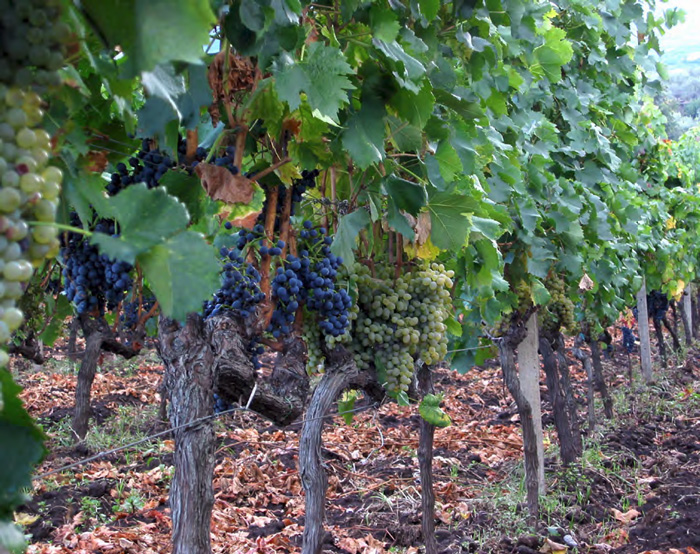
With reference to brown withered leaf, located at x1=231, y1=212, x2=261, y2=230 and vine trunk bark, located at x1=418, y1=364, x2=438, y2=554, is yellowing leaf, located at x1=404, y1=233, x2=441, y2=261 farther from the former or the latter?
vine trunk bark, located at x1=418, y1=364, x2=438, y2=554

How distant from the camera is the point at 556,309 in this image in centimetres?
607

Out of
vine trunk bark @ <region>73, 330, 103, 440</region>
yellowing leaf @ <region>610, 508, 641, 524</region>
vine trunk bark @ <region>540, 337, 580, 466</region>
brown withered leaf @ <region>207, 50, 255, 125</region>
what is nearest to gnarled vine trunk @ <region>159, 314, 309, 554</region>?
brown withered leaf @ <region>207, 50, 255, 125</region>

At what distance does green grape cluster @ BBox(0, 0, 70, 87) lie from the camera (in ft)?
2.22

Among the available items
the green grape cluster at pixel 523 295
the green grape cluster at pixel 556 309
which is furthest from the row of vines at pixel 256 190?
the green grape cluster at pixel 556 309

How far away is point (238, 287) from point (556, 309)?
442 centimetres

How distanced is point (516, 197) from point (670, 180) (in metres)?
7.38

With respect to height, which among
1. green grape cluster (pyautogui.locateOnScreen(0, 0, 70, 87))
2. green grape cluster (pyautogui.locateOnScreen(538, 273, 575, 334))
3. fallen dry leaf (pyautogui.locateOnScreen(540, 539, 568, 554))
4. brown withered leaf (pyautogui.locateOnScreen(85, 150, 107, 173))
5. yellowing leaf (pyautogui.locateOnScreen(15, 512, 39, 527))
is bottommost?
fallen dry leaf (pyautogui.locateOnScreen(540, 539, 568, 554))

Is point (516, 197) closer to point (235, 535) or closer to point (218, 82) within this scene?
point (218, 82)

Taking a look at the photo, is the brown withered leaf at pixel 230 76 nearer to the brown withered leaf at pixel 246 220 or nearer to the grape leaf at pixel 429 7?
the brown withered leaf at pixel 246 220

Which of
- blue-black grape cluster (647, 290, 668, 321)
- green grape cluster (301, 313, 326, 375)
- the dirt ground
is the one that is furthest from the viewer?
blue-black grape cluster (647, 290, 668, 321)

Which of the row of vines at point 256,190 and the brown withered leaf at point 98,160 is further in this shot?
the brown withered leaf at point 98,160

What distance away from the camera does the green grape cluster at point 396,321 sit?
112 inches

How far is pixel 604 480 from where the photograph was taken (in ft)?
21.9

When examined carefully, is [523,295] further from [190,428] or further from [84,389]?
[84,389]
